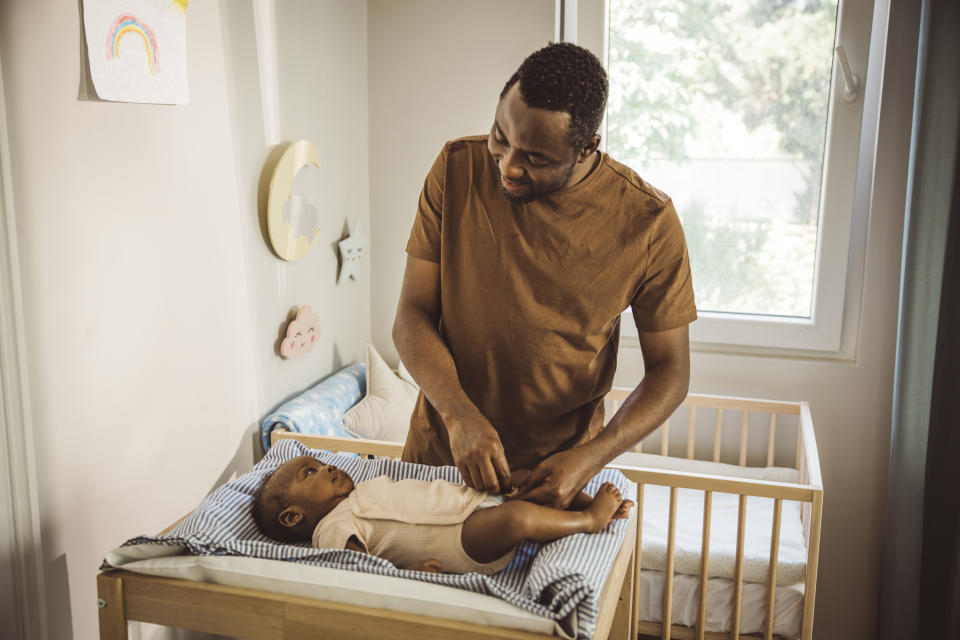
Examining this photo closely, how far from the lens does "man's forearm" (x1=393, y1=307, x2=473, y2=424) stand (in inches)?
45.4

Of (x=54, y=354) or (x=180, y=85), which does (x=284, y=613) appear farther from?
(x=180, y=85)

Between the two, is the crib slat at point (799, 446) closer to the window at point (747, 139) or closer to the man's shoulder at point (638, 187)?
the window at point (747, 139)

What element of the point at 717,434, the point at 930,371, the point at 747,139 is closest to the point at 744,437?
the point at 717,434

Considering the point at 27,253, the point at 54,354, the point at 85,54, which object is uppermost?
the point at 85,54

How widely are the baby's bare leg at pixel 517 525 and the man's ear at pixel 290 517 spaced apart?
270 millimetres

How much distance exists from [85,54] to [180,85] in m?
0.26

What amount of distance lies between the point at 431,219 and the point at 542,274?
0.22 m

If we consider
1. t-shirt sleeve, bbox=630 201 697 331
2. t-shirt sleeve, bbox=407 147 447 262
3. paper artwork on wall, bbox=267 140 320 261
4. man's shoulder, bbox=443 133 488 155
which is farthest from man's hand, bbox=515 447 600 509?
paper artwork on wall, bbox=267 140 320 261

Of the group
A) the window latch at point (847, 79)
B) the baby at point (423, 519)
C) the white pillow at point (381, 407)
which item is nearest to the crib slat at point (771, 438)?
the window latch at point (847, 79)

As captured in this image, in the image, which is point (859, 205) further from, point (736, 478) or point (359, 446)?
point (359, 446)

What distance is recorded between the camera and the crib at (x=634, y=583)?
3.05 ft

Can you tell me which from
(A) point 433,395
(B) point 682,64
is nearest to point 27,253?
(A) point 433,395

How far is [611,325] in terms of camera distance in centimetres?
129

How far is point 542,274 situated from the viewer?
48.3 inches
